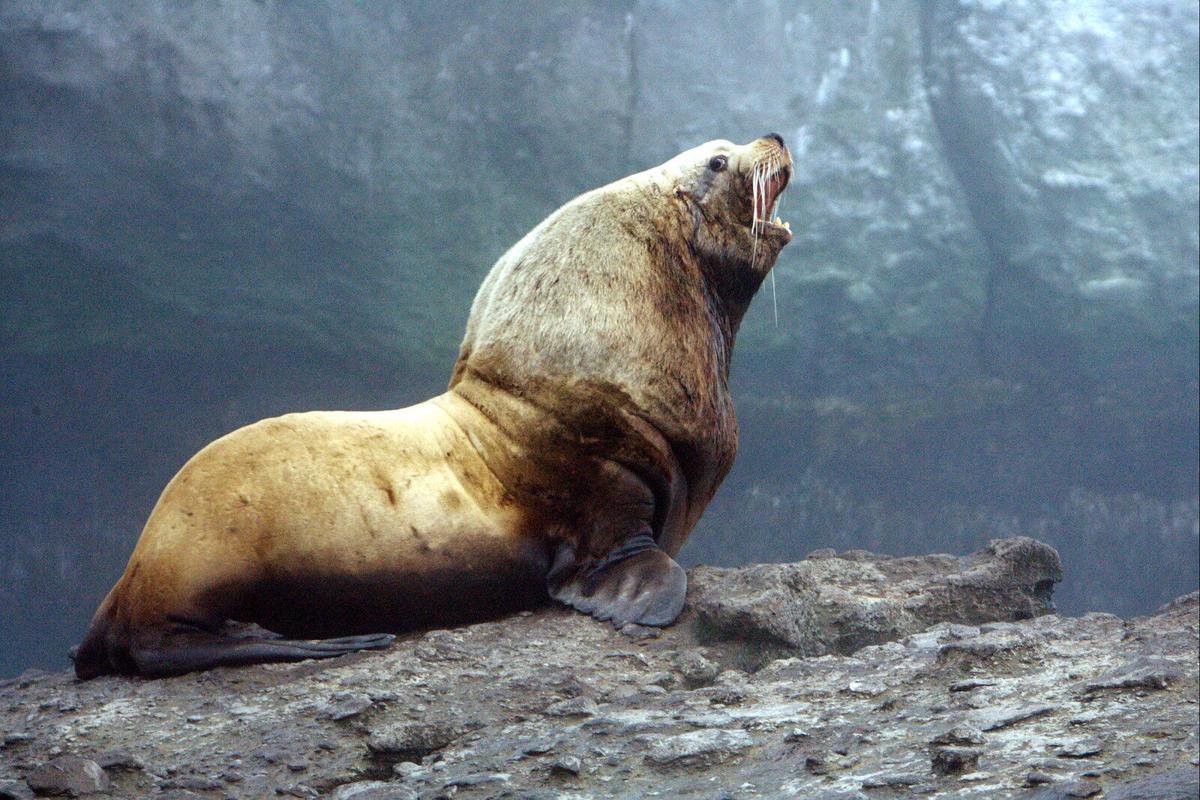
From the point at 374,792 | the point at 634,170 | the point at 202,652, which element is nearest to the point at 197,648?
the point at 202,652

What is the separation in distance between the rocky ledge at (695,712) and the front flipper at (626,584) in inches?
1.7

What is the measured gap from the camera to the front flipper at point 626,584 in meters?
2.36

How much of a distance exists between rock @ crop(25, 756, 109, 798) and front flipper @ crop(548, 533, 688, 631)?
108 centimetres

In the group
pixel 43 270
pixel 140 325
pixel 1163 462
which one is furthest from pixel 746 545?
pixel 43 270

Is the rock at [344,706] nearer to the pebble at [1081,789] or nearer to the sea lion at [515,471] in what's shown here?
the sea lion at [515,471]

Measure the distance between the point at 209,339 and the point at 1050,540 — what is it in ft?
28.4

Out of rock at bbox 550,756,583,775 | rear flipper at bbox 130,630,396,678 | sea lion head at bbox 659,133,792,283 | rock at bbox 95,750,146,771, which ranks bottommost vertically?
rock at bbox 95,750,146,771

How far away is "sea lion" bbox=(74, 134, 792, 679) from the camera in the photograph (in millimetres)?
2244

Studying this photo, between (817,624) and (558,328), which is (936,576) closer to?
(817,624)

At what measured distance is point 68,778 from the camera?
155cm

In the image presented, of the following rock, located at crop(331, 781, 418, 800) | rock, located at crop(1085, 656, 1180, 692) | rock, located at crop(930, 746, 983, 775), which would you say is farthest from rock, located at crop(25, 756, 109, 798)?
rock, located at crop(1085, 656, 1180, 692)

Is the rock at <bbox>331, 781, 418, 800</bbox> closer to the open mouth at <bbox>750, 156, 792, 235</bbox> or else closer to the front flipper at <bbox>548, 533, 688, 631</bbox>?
the front flipper at <bbox>548, 533, 688, 631</bbox>

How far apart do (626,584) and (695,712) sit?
0.75 metres

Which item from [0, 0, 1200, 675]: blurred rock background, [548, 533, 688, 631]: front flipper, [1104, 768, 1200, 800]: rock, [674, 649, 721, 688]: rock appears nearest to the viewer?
[1104, 768, 1200, 800]: rock
